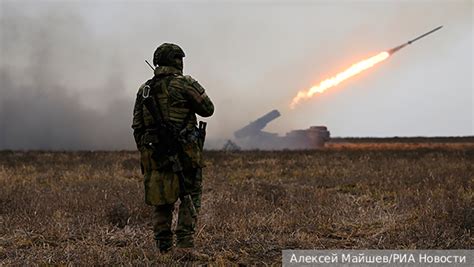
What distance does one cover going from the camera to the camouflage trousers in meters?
5.23

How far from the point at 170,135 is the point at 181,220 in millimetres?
934

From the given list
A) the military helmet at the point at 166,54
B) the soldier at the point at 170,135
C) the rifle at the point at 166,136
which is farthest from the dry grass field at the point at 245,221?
the military helmet at the point at 166,54

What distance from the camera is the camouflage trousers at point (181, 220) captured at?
5.23 m

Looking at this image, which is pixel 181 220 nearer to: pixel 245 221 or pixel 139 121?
pixel 139 121

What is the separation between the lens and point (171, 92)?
201 inches

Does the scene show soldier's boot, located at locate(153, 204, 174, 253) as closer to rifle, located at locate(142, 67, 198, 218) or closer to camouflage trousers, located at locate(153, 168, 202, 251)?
camouflage trousers, located at locate(153, 168, 202, 251)

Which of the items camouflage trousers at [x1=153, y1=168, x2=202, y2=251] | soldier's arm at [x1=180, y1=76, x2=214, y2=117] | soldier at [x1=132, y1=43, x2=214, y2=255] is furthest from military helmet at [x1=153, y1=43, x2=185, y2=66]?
camouflage trousers at [x1=153, y1=168, x2=202, y2=251]

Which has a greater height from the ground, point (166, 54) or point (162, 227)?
point (166, 54)

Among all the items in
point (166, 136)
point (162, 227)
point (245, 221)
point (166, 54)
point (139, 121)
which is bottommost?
point (162, 227)

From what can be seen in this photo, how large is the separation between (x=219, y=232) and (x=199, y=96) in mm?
2224

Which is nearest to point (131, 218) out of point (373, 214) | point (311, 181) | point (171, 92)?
point (171, 92)

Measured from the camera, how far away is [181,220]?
17.2 ft

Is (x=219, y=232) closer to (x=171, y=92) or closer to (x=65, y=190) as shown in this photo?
(x=171, y=92)

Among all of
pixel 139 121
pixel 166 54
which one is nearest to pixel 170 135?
pixel 139 121
